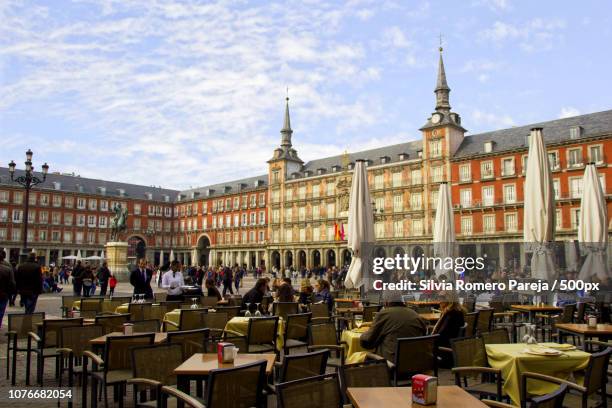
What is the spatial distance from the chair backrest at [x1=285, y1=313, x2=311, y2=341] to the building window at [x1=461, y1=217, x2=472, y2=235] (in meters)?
35.1

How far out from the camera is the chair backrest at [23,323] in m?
7.03

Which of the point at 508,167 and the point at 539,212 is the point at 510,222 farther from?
the point at 539,212

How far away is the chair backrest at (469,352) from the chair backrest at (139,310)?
5.69 meters

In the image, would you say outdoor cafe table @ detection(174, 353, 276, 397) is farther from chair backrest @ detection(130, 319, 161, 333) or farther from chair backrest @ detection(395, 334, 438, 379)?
chair backrest @ detection(130, 319, 161, 333)

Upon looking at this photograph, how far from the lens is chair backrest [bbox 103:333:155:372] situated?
16.7ft

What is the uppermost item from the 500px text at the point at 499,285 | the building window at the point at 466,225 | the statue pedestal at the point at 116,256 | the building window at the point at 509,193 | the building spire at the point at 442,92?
the building spire at the point at 442,92

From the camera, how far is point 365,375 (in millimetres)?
3877

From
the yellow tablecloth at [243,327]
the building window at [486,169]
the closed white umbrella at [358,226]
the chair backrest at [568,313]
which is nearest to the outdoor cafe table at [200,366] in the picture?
the yellow tablecloth at [243,327]

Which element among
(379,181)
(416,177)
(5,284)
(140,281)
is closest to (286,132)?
(379,181)

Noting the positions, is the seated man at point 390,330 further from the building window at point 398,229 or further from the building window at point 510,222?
the building window at point 398,229

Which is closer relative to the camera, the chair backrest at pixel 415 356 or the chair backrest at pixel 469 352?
the chair backrest at pixel 469 352

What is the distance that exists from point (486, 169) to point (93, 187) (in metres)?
50.7

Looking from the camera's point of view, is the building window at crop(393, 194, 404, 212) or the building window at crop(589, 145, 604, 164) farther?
the building window at crop(393, 194, 404, 212)

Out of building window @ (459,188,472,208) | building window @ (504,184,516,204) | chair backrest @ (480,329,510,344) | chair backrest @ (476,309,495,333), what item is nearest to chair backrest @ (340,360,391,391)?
chair backrest @ (480,329,510,344)
